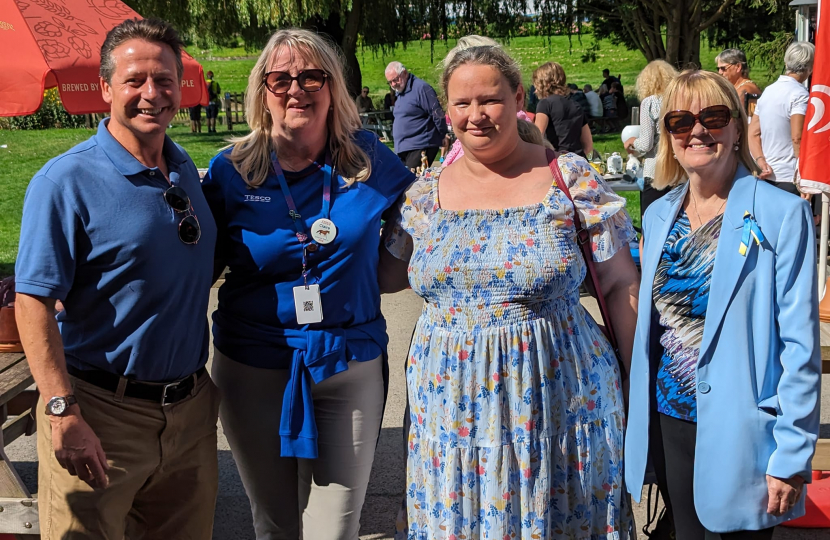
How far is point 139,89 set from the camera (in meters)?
2.44

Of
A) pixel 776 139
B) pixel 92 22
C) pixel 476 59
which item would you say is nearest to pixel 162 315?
pixel 476 59

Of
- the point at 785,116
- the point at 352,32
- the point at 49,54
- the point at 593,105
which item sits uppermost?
the point at 352,32

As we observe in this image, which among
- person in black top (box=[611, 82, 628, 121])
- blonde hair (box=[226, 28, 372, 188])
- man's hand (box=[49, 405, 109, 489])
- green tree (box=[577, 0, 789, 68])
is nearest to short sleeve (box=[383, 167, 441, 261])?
blonde hair (box=[226, 28, 372, 188])

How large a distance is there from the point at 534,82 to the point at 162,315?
7391 mm

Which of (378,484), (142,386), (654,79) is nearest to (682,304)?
(142,386)

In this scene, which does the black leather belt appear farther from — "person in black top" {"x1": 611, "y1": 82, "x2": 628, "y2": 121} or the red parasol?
"person in black top" {"x1": 611, "y1": 82, "x2": 628, "y2": 121}

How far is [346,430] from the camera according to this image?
9.07 ft

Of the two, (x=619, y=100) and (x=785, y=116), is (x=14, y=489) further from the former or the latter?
(x=619, y=100)

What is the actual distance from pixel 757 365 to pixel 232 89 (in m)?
37.2

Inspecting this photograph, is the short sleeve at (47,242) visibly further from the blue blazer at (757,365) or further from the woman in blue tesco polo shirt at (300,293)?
the blue blazer at (757,365)

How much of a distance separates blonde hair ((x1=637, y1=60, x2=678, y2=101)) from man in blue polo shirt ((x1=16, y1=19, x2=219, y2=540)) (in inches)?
202

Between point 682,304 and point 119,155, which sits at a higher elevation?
point 119,155

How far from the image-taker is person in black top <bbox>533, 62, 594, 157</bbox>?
29.4ft

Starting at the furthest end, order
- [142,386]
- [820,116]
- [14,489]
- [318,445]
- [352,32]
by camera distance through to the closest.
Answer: [352,32], [820,116], [14,489], [318,445], [142,386]
